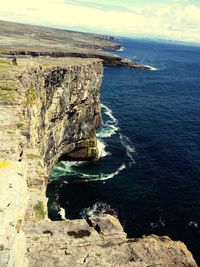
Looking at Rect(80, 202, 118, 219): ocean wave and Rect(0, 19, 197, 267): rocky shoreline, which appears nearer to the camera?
Rect(0, 19, 197, 267): rocky shoreline

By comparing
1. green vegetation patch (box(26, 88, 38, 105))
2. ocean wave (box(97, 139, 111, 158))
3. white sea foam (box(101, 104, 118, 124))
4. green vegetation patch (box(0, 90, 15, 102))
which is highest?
green vegetation patch (box(0, 90, 15, 102))

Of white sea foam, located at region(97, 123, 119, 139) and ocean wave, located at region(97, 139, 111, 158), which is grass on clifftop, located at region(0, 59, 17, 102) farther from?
white sea foam, located at region(97, 123, 119, 139)

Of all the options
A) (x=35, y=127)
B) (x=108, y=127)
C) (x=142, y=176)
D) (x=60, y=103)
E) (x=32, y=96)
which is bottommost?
(x=108, y=127)

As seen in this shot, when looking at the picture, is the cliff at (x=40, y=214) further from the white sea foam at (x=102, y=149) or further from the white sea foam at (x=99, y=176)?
the white sea foam at (x=102, y=149)

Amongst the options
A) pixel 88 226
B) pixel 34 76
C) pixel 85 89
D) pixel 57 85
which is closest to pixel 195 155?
pixel 85 89

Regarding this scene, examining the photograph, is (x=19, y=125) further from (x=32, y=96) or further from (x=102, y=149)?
(x=102, y=149)

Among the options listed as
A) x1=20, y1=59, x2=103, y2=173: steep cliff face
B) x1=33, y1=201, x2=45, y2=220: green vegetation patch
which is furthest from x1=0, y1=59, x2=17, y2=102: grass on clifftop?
x1=33, y1=201, x2=45, y2=220: green vegetation patch

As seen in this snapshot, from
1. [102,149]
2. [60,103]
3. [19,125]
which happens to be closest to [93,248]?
[19,125]
